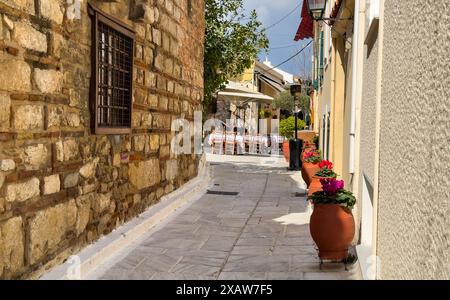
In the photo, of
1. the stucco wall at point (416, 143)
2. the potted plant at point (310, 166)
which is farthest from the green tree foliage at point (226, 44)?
the stucco wall at point (416, 143)

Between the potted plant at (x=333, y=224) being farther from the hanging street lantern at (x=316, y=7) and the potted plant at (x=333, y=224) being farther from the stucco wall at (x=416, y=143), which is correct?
the hanging street lantern at (x=316, y=7)

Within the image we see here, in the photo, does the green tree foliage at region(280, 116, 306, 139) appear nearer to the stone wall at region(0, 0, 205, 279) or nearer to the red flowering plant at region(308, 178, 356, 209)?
the stone wall at region(0, 0, 205, 279)

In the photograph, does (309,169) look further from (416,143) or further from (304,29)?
(304,29)

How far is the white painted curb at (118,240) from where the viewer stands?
4.14 meters

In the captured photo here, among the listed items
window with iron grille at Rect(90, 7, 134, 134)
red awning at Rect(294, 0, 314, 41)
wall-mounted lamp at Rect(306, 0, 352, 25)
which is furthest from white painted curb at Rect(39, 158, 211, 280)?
red awning at Rect(294, 0, 314, 41)

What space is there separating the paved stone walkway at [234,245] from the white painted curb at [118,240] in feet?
0.50

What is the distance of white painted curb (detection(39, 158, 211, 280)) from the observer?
13.6 ft

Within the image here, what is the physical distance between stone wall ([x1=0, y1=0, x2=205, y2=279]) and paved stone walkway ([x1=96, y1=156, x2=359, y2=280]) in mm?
572

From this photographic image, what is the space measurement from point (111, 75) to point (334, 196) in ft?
8.62

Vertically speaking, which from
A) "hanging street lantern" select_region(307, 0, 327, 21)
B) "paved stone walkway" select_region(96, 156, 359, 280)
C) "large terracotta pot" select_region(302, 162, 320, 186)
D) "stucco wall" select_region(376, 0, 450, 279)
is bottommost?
"paved stone walkway" select_region(96, 156, 359, 280)

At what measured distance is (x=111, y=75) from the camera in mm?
5484

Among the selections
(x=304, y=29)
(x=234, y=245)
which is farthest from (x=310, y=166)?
(x=304, y=29)

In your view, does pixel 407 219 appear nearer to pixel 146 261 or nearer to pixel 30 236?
pixel 30 236

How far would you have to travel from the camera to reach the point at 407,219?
253 centimetres
